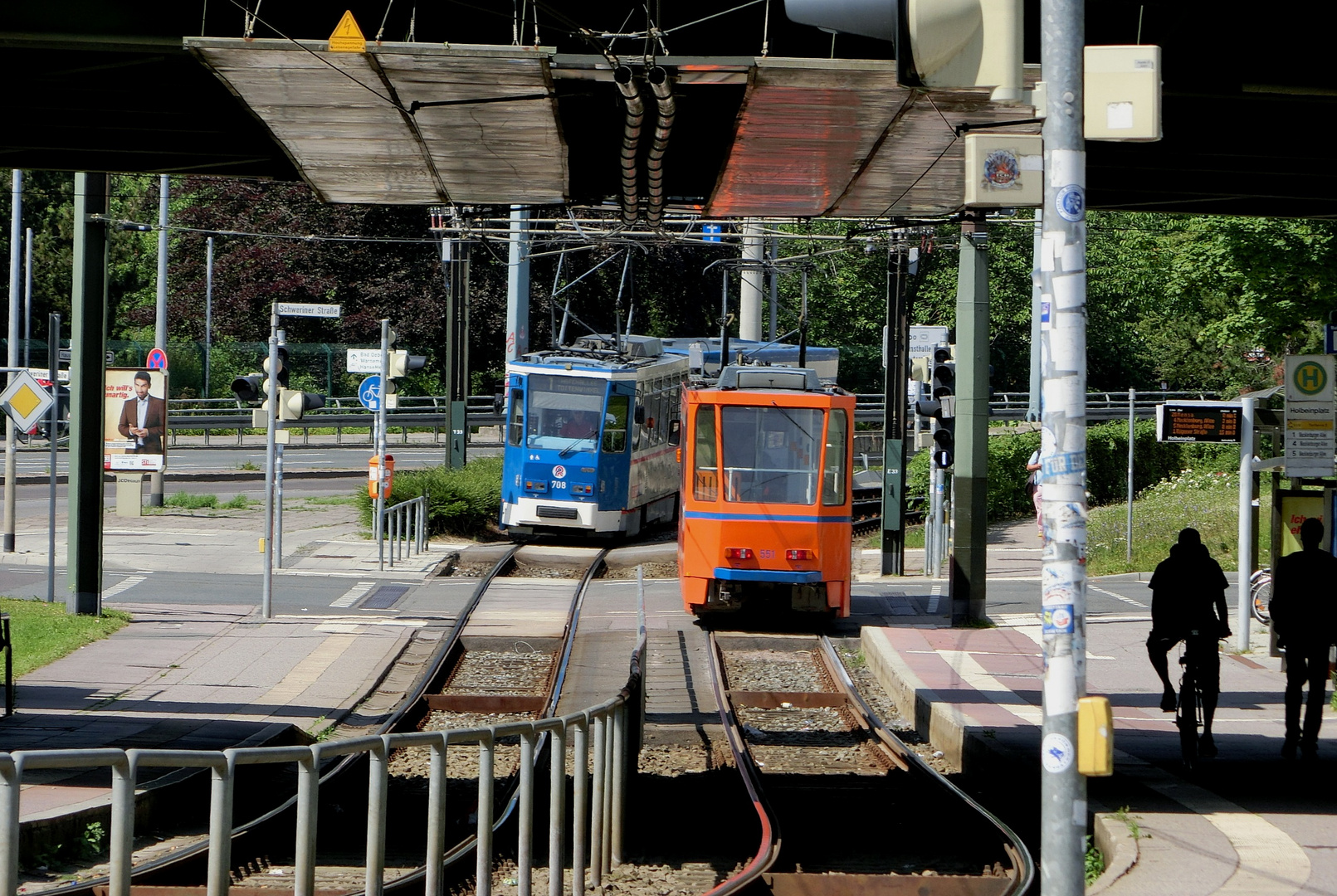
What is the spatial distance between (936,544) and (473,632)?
28.9 ft

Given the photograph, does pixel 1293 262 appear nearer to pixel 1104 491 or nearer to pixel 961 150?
pixel 1104 491

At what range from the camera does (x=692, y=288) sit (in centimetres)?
5309

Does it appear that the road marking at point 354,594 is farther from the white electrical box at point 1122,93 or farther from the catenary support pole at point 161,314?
the white electrical box at point 1122,93

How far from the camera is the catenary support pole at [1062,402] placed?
598 centimetres

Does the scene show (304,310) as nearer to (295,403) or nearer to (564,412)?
(295,403)

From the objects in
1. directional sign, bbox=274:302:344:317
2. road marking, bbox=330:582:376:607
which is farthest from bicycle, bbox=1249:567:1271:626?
directional sign, bbox=274:302:344:317

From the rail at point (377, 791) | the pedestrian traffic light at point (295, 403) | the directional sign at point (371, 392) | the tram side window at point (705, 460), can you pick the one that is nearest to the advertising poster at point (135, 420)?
the pedestrian traffic light at point (295, 403)

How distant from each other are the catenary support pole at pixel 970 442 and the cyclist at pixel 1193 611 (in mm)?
7792

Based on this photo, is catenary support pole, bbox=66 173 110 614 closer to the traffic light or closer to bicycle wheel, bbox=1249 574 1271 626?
bicycle wheel, bbox=1249 574 1271 626

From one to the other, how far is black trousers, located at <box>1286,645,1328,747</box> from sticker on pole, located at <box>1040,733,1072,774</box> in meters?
5.67

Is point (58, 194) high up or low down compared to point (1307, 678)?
up

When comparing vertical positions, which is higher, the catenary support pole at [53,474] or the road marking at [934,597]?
the catenary support pole at [53,474]

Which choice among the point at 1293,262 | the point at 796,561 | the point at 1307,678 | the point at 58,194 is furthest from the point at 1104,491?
the point at 58,194

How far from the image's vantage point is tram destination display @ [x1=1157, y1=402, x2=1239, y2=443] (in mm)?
15516
